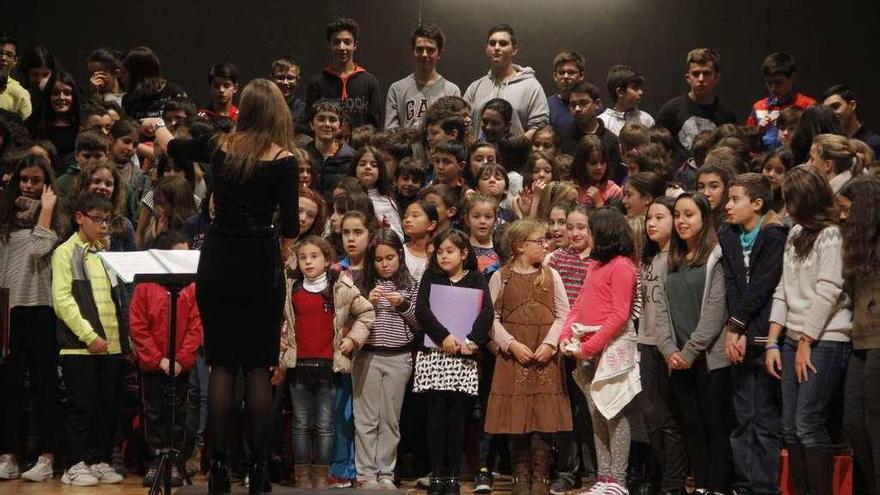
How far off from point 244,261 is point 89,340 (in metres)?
2.28

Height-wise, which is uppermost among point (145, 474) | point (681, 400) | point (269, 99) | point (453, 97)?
point (453, 97)

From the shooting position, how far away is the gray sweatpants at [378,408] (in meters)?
6.82

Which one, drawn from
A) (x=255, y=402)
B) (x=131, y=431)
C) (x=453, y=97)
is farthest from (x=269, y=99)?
(x=453, y=97)

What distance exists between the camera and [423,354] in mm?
6719

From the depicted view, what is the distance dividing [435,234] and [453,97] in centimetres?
193

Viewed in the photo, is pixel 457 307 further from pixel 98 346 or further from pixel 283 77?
pixel 283 77

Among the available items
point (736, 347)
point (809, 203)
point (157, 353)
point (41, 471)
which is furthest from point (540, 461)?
point (41, 471)

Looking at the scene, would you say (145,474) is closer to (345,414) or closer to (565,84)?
(345,414)

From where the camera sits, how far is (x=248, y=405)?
16.8 ft

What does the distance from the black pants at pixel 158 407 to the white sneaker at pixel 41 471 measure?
53 centimetres

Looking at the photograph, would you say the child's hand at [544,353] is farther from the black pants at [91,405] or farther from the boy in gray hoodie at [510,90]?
the boy in gray hoodie at [510,90]

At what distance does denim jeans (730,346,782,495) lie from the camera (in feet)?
19.9

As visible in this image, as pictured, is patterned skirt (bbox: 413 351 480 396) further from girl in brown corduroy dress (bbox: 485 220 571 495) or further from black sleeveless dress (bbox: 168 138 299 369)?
black sleeveless dress (bbox: 168 138 299 369)

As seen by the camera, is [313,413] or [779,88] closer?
[313,413]
